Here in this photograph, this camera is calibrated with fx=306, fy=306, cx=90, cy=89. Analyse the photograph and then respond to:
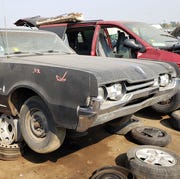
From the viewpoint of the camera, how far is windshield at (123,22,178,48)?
629 centimetres

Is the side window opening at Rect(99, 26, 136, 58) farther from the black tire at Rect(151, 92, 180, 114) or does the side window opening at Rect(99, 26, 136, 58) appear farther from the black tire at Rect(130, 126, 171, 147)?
the black tire at Rect(130, 126, 171, 147)

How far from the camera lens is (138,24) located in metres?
6.70

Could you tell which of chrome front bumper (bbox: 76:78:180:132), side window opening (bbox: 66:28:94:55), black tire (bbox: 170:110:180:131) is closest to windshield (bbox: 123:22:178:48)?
side window opening (bbox: 66:28:94:55)

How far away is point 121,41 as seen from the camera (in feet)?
21.7

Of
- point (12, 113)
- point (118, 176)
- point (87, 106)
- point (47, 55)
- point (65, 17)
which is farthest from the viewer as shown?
Answer: point (65, 17)

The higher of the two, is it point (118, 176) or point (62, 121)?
point (62, 121)

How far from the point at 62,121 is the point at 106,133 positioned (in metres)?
2.08

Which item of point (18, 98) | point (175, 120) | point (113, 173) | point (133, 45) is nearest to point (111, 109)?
point (113, 173)

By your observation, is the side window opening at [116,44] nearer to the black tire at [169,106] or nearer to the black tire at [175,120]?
the black tire at [169,106]

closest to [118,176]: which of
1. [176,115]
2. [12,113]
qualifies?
[12,113]

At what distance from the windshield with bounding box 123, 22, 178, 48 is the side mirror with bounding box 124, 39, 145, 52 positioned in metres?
0.25

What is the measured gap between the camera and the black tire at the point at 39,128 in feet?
11.5

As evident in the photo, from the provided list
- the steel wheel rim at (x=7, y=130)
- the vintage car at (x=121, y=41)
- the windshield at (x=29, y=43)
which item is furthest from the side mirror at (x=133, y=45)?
the steel wheel rim at (x=7, y=130)

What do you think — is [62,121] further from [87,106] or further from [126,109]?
[126,109]
